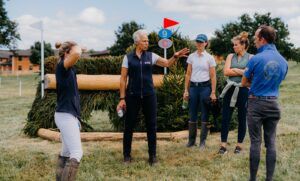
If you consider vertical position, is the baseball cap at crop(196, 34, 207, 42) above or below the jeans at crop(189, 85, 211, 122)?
above

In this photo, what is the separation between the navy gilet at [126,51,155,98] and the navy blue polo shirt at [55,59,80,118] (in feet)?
5.25

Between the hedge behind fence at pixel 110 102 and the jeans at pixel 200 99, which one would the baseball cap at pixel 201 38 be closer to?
the jeans at pixel 200 99

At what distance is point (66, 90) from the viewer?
488 centimetres

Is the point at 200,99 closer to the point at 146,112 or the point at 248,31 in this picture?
the point at 146,112

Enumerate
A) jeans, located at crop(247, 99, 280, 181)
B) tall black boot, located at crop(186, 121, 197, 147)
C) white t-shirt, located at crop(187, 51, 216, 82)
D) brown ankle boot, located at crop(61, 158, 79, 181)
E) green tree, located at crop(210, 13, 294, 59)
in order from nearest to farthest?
brown ankle boot, located at crop(61, 158, 79, 181)
jeans, located at crop(247, 99, 280, 181)
white t-shirt, located at crop(187, 51, 216, 82)
tall black boot, located at crop(186, 121, 197, 147)
green tree, located at crop(210, 13, 294, 59)

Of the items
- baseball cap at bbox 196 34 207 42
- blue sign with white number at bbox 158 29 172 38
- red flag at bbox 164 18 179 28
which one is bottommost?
baseball cap at bbox 196 34 207 42

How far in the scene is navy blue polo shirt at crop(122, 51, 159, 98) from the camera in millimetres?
6406

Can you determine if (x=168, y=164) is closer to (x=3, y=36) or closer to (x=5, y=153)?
(x=5, y=153)

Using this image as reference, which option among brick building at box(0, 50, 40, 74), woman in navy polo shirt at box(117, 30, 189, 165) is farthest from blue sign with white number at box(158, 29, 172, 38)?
brick building at box(0, 50, 40, 74)

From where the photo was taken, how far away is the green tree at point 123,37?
219 ft

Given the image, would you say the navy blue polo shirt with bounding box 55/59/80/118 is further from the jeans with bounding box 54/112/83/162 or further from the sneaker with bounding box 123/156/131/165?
the sneaker with bounding box 123/156/131/165

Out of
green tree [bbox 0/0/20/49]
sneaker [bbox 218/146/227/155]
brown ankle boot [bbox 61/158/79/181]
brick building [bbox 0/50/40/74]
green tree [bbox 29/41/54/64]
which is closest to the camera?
brown ankle boot [bbox 61/158/79/181]

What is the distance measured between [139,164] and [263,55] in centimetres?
256

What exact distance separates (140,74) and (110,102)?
323 cm
